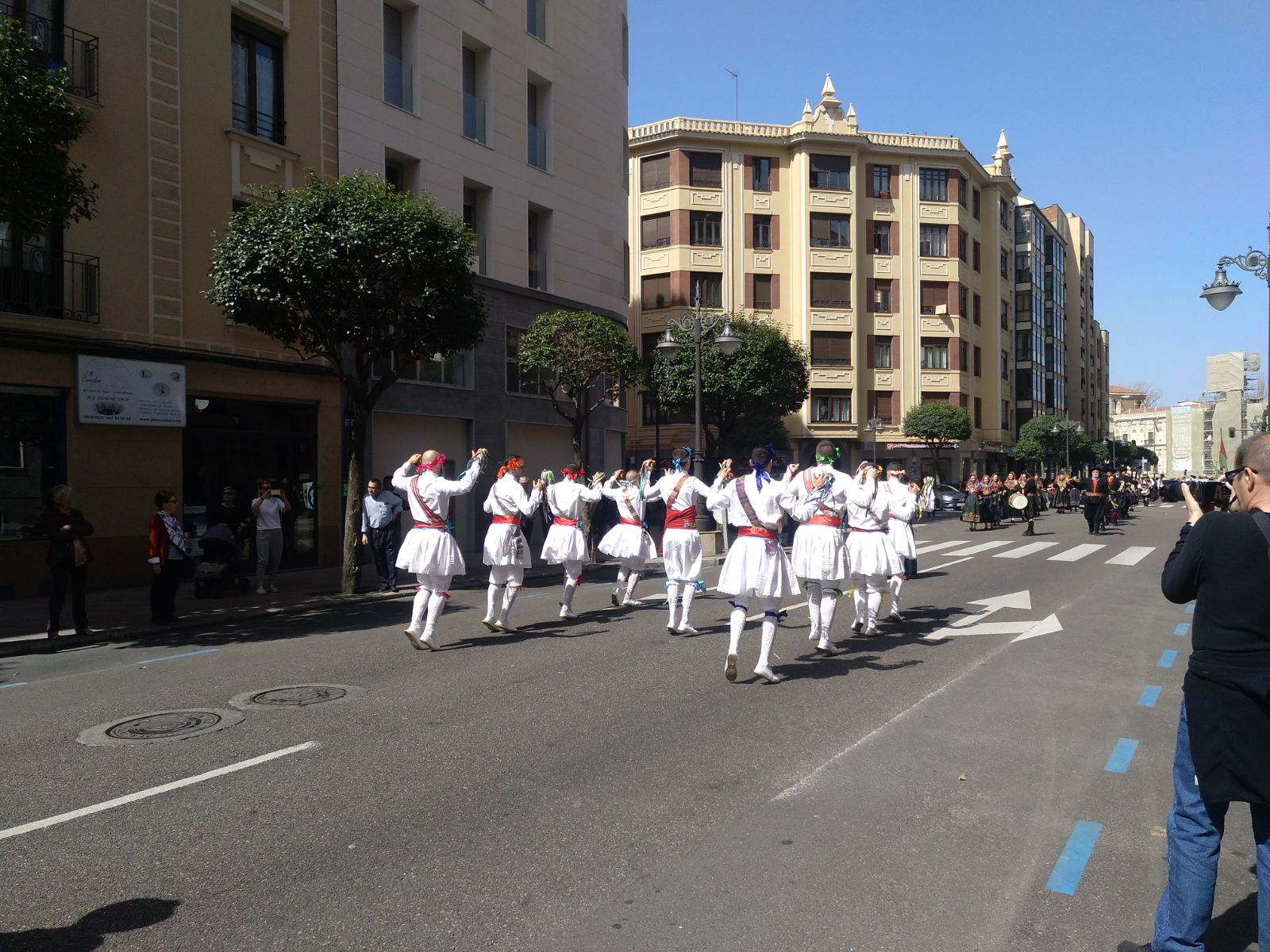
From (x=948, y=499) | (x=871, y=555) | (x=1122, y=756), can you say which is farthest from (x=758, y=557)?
(x=948, y=499)

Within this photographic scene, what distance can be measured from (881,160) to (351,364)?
3910cm

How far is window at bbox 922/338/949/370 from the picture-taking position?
2066 inches

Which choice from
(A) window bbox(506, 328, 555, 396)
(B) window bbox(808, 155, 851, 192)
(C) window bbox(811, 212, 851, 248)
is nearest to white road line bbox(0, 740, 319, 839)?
(A) window bbox(506, 328, 555, 396)

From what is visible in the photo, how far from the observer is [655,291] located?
Result: 157ft

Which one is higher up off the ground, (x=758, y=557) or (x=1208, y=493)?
(x=1208, y=493)

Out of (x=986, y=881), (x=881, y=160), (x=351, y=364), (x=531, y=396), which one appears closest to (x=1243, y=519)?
(x=986, y=881)

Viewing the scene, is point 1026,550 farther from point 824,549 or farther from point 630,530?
point 824,549

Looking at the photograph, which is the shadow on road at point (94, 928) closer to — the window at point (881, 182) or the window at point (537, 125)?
the window at point (537, 125)

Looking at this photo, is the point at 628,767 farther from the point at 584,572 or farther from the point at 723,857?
the point at 584,572

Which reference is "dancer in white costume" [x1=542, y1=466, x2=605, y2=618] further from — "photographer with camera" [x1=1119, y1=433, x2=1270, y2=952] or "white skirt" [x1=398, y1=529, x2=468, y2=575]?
"photographer with camera" [x1=1119, y1=433, x2=1270, y2=952]

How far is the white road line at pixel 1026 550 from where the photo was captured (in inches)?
830

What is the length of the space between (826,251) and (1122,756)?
45.6 meters

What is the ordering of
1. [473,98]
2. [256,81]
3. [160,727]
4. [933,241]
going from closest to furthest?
1. [160,727]
2. [256,81]
3. [473,98]
4. [933,241]

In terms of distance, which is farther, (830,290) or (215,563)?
(830,290)
